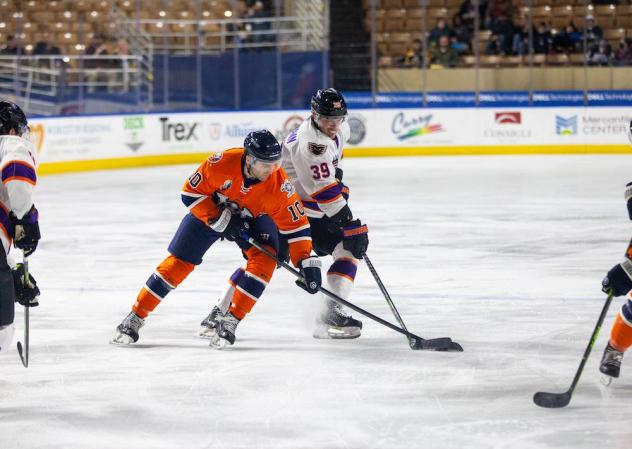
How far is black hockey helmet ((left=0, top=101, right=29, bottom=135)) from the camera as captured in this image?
4074 mm

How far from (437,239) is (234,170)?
3.92 meters

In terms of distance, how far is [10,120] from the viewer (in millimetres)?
4078

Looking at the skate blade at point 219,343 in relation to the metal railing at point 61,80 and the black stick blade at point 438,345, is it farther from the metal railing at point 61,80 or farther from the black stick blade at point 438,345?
the metal railing at point 61,80

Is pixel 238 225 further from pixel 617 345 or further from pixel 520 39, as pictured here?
pixel 520 39

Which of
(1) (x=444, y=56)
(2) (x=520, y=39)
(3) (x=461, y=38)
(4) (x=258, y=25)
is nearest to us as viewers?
(4) (x=258, y=25)

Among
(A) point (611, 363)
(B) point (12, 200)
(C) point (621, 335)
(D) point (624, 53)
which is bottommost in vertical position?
(A) point (611, 363)

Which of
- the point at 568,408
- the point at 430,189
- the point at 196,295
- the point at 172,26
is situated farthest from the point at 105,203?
the point at 568,408

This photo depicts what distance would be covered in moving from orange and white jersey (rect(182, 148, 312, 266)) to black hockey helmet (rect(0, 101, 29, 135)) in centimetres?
88

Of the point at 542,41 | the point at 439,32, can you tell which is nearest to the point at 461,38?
the point at 439,32

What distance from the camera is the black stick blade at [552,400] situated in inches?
157

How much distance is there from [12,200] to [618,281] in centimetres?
222

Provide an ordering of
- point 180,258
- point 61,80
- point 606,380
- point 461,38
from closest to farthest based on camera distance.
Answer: point 606,380 < point 180,258 < point 61,80 < point 461,38

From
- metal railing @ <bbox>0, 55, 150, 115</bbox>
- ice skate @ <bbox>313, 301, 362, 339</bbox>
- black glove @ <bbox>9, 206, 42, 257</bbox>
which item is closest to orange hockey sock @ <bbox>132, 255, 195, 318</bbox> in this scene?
ice skate @ <bbox>313, 301, 362, 339</bbox>

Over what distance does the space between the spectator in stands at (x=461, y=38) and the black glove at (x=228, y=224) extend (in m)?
13.0
